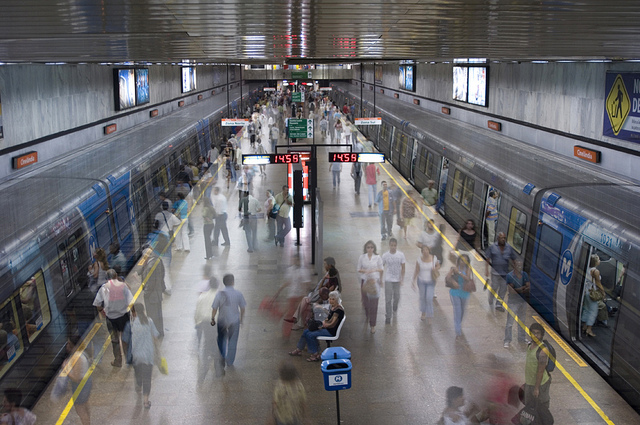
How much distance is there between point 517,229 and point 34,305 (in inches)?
319

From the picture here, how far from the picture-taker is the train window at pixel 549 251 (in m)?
9.67

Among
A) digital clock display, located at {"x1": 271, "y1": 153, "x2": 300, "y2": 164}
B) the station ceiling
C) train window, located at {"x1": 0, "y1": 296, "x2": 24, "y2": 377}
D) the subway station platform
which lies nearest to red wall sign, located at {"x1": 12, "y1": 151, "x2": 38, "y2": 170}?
the subway station platform

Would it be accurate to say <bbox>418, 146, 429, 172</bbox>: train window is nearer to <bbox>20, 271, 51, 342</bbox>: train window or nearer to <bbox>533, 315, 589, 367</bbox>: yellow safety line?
<bbox>533, 315, 589, 367</bbox>: yellow safety line

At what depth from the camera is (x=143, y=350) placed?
7711 mm

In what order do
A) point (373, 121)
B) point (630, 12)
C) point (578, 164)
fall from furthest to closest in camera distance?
1. point (373, 121)
2. point (578, 164)
3. point (630, 12)

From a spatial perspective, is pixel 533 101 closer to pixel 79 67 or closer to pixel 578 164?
pixel 578 164

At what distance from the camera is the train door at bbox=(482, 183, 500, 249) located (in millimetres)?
12922

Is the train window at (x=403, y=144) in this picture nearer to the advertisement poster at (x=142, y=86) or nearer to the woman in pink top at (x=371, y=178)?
the woman in pink top at (x=371, y=178)

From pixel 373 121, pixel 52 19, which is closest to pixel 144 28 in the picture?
pixel 52 19

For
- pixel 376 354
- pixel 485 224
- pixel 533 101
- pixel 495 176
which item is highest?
pixel 533 101

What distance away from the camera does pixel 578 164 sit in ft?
41.2

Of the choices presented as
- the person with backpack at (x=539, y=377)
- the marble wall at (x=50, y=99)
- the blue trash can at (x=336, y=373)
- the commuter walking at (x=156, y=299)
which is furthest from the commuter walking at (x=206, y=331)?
the marble wall at (x=50, y=99)

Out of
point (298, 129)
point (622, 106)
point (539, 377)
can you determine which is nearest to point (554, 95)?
point (622, 106)

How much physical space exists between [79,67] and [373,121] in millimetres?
13891
